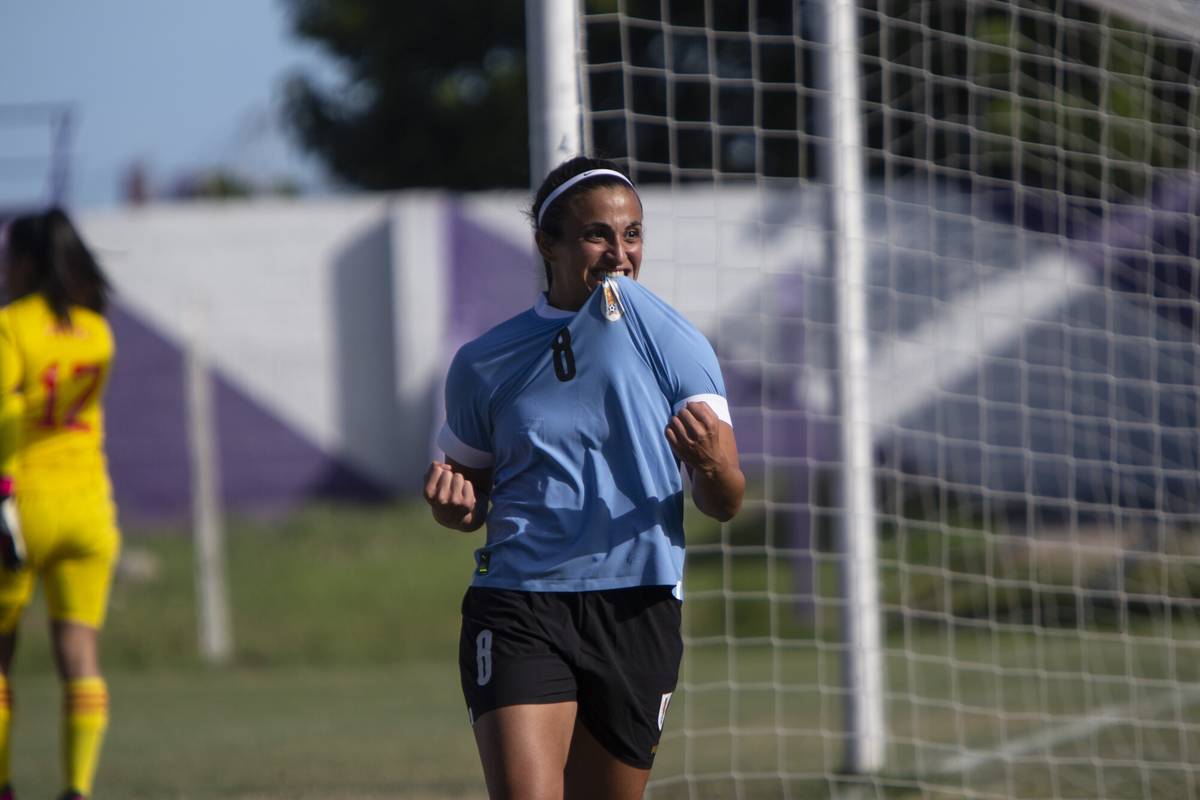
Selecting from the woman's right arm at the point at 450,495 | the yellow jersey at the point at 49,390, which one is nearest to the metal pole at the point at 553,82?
the woman's right arm at the point at 450,495

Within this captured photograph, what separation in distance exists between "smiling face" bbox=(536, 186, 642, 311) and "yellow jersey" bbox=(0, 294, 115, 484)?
2.74 metres

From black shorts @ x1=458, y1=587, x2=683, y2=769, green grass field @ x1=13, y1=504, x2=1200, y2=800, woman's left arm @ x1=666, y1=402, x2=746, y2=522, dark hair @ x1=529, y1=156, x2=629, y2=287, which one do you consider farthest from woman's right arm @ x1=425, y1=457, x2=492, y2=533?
green grass field @ x1=13, y1=504, x2=1200, y2=800

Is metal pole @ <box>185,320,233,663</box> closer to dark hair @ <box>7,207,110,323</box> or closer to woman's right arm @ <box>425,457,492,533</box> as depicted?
dark hair @ <box>7,207,110,323</box>

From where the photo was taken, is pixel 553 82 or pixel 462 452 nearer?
pixel 462 452

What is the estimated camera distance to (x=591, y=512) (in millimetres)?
3367

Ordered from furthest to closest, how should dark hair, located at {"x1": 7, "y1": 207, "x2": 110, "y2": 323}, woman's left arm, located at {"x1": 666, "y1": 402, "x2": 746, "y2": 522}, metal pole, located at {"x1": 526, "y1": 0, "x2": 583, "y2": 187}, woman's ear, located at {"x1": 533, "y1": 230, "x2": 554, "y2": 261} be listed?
→ dark hair, located at {"x1": 7, "y1": 207, "x2": 110, "y2": 323}, metal pole, located at {"x1": 526, "y1": 0, "x2": 583, "y2": 187}, woman's ear, located at {"x1": 533, "y1": 230, "x2": 554, "y2": 261}, woman's left arm, located at {"x1": 666, "y1": 402, "x2": 746, "y2": 522}

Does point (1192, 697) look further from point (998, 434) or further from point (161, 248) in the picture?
point (161, 248)

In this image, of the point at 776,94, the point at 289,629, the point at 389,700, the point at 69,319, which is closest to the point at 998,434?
the point at 776,94

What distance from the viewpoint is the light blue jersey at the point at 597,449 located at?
3.37m

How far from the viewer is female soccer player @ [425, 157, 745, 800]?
3322 mm

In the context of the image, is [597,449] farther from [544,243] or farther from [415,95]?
[415,95]

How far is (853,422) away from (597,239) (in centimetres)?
346

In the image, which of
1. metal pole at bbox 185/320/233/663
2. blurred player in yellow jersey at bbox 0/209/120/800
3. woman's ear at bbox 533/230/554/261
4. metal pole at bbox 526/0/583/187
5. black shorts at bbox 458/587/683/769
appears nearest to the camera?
black shorts at bbox 458/587/683/769

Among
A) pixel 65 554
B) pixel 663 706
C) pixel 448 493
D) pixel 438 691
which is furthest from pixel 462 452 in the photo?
pixel 438 691
